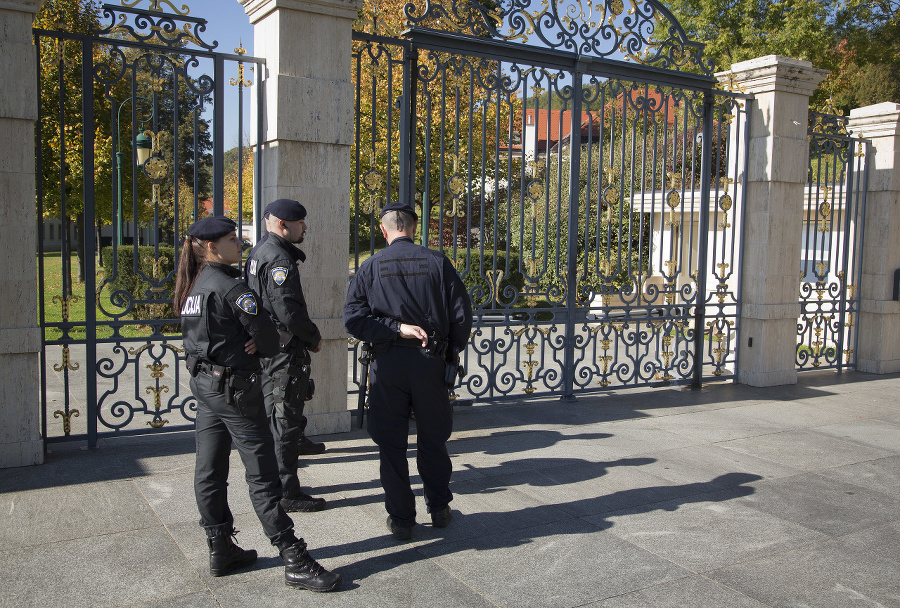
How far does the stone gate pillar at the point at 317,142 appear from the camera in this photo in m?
5.96

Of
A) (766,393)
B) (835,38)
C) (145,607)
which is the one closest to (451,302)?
(145,607)

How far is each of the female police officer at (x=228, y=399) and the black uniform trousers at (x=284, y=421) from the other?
878 mm

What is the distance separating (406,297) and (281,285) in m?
0.74

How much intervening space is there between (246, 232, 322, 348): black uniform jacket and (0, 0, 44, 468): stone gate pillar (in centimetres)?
183

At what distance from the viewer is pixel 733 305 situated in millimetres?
9016

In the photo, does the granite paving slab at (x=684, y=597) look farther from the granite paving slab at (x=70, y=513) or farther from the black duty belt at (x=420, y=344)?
the granite paving slab at (x=70, y=513)

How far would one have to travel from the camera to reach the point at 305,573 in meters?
3.56

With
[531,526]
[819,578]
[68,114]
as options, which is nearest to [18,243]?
[531,526]

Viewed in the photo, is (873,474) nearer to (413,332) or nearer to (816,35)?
(413,332)

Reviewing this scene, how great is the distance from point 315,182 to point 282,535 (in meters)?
3.31

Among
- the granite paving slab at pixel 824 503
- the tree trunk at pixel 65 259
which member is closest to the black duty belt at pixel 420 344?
the granite paving slab at pixel 824 503

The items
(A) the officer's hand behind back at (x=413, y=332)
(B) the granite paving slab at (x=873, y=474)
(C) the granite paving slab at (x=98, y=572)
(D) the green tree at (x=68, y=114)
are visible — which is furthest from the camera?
(D) the green tree at (x=68, y=114)

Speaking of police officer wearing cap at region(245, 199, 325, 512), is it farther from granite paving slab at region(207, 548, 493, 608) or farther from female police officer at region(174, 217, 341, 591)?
granite paving slab at region(207, 548, 493, 608)

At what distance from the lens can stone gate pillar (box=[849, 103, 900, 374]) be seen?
9812 mm
